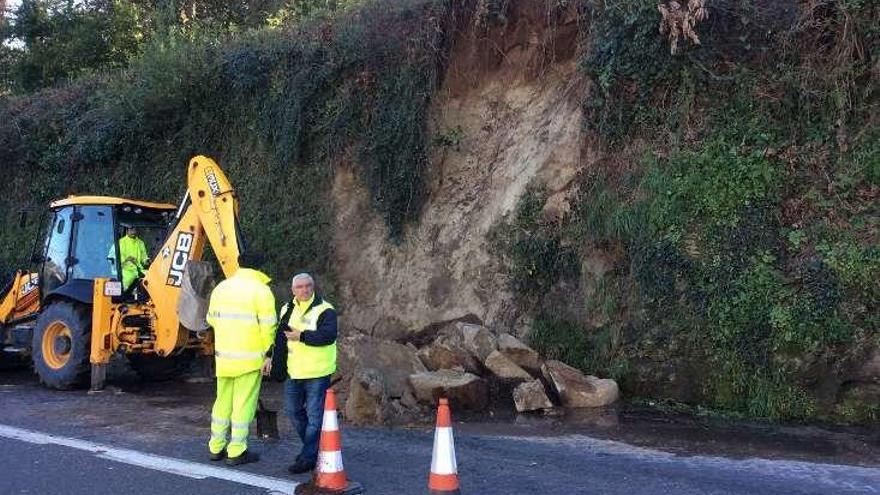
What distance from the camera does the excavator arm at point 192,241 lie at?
412 inches

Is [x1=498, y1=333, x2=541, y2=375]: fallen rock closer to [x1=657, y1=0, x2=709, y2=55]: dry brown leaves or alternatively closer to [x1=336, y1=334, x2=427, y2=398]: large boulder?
[x1=336, y1=334, x2=427, y2=398]: large boulder

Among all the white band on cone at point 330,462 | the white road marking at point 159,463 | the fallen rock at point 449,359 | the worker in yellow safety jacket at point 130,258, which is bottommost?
the white road marking at point 159,463

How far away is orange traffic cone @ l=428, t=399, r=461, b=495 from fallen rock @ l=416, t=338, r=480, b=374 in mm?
4696

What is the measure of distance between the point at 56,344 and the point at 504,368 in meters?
6.10

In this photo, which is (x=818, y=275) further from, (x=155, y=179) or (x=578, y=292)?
(x=155, y=179)

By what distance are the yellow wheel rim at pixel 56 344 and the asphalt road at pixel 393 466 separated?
2.49 metres

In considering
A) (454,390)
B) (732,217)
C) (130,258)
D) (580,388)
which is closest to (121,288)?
(130,258)

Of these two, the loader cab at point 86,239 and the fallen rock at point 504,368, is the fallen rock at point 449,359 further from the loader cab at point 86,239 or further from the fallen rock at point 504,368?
the loader cab at point 86,239

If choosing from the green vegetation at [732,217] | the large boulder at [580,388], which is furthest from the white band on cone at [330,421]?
the green vegetation at [732,217]

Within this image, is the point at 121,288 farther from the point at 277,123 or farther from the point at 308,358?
the point at 308,358

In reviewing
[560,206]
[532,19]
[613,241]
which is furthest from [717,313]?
[532,19]

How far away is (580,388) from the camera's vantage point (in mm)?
9594

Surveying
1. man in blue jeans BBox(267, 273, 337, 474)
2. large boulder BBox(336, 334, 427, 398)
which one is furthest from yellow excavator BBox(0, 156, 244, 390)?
man in blue jeans BBox(267, 273, 337, 474)

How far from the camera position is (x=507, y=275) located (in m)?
11.8
